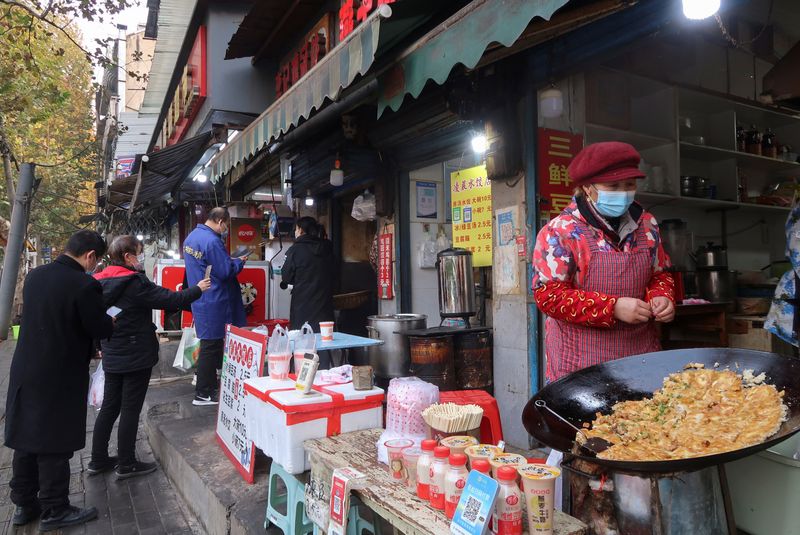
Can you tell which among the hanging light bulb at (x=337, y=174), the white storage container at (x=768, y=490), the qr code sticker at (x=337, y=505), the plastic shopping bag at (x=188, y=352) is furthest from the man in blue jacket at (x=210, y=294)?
the white storage container at (x=768, y=490)

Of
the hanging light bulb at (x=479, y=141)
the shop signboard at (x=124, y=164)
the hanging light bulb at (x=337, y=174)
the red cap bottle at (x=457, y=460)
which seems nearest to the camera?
the red cap bottle at (x=457, y=460)

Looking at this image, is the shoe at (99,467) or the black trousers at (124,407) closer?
the black trousers at (124,407)

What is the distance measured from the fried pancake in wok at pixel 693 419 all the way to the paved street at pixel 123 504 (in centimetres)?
333

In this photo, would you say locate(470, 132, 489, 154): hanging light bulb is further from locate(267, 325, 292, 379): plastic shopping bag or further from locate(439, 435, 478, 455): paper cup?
locate(439, 435, 478, 455): paper cup

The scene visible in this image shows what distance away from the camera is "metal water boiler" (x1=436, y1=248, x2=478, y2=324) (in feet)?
17.7

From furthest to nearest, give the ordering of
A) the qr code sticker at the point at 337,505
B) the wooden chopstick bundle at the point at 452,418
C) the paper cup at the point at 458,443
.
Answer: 1. the wooden chopstick bundle at the point at 452,418
2. the qr code sticker at the point at 337,505
3. the paper cup at the point at 458,443

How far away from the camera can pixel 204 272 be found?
5.62 meters

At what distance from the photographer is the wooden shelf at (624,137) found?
5.15 meters

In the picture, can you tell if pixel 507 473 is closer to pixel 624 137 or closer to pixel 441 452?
pixel 441 452

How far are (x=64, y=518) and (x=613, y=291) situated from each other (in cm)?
418

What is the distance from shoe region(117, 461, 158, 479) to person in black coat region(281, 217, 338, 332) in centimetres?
233

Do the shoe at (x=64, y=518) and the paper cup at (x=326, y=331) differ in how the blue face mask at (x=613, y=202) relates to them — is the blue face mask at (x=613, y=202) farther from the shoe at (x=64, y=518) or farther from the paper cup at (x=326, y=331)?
the shoe at (x=64, y=518)

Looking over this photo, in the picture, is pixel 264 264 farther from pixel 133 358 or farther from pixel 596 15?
pixel 596 15

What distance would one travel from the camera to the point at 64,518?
372 cm
